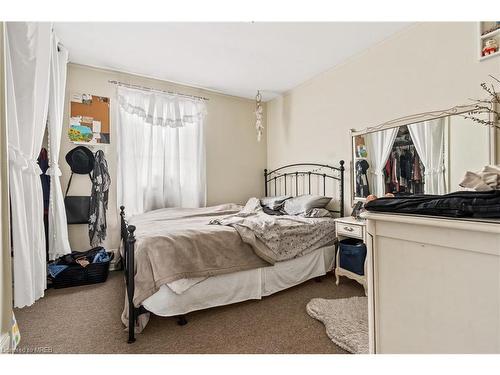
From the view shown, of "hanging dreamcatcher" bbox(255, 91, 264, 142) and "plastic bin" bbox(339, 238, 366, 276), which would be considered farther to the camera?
"hanging dreamcatcher" bbox(255, 91, 264, 142)

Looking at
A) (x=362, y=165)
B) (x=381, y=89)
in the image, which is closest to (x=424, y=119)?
(x=381, y=89)

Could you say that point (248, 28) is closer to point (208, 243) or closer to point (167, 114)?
point (167, 114)

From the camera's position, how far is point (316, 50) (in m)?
2.70

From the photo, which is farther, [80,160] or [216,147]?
[216,147]

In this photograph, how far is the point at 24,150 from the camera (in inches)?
67.2

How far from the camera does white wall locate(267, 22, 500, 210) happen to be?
6.53 ft

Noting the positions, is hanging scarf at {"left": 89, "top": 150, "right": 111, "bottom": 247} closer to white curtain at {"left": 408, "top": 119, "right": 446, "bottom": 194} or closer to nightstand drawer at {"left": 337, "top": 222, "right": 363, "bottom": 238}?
nightstand drawer at {"left": 337, "top": 222, "right": 363, "bottom": 238}

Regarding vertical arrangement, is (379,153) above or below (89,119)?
below

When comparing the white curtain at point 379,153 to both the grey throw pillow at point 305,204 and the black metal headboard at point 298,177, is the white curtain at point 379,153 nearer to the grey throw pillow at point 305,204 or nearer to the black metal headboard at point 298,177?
the black metal headboard at point 298,177

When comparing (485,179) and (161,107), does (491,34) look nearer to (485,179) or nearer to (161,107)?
(485,179)

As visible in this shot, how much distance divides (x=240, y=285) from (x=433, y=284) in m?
1.59

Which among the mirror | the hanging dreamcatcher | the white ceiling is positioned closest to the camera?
the mirror

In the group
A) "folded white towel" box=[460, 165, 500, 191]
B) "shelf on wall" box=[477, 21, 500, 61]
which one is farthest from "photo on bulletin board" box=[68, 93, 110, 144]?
"shelf on wall" box=[477, 21, 500, 61]
